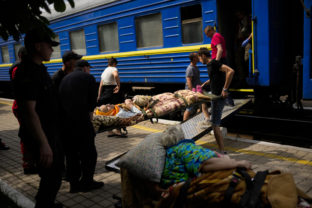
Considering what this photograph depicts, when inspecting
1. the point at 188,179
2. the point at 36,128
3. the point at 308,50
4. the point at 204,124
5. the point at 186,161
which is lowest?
the point at 204,124

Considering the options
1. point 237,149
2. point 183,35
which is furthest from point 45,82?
point 183,35

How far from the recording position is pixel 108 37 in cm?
878

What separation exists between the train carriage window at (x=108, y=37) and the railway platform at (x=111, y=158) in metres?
3.46

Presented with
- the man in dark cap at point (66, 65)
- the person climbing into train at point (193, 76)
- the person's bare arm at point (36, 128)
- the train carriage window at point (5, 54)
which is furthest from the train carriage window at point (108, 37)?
the train carriage window at point (5, 54)

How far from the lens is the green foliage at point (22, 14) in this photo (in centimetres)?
241

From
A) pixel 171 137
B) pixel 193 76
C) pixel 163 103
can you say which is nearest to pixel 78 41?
pixel 193 76

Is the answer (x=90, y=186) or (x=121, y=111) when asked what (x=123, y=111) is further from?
(x=90, y=186)

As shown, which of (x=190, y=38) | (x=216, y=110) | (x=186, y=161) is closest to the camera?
(x=186, y=161)

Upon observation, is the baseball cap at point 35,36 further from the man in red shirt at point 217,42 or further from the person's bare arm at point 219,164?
the man in red shirt at point 217,42

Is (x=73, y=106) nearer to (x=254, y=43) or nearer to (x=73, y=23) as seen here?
(x=254, y=43)

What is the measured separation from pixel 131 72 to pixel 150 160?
243 inches

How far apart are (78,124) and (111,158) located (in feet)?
5.22

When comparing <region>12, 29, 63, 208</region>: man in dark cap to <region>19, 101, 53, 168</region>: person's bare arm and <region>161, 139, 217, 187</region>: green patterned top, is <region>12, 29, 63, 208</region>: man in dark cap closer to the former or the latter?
<region>19, 101, 53, 168</region>: person's bare arm

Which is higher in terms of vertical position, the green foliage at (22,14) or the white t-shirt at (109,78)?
the green foliage at (22,14)
